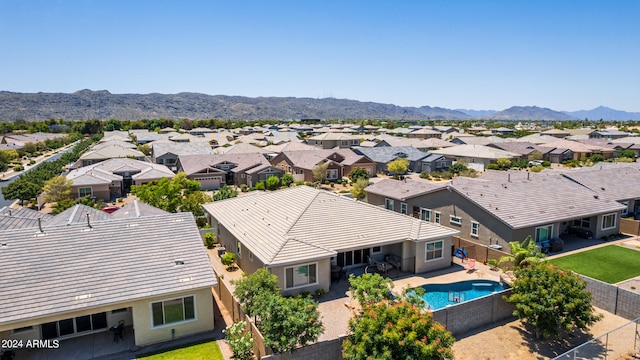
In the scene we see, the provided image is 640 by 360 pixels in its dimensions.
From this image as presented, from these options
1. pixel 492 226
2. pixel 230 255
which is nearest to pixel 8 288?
pixel 230 255

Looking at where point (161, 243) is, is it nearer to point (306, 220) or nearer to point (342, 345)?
point (306, 220)

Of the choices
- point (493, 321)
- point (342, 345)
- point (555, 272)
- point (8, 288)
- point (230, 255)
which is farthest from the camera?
point (230, 255)

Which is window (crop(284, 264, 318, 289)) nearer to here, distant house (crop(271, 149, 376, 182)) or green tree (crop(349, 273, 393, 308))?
green tree (crop(349, 273, 393, 308))

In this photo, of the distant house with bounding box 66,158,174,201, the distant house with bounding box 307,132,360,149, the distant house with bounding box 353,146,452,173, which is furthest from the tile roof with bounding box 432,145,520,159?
the distant house with bounding box 66,158,174,201

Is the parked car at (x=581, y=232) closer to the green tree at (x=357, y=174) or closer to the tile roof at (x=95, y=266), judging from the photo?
the tile roof at (x=95, y=266)

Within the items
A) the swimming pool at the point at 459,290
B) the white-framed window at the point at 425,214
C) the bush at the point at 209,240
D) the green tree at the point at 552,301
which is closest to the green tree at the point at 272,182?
the bush at the point at 209,240

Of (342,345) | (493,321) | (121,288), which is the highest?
(121,288)
